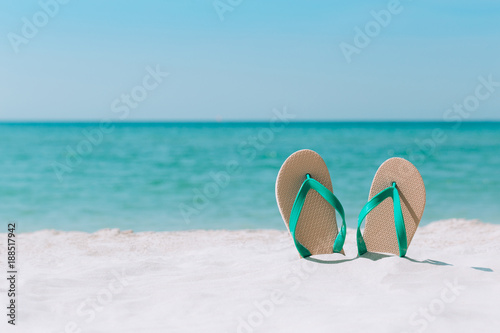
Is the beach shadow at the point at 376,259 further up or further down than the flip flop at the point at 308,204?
further down

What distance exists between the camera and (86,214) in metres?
6.40

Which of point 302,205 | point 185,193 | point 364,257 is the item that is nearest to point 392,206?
point 364,257

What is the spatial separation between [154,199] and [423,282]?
554 centimetres

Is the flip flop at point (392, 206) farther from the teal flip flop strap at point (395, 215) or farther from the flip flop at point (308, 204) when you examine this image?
the flip flop at point (308, 204)

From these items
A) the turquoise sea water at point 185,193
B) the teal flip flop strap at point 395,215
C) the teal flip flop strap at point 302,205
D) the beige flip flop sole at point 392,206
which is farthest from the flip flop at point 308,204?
the turquoise sea water at point 185,193

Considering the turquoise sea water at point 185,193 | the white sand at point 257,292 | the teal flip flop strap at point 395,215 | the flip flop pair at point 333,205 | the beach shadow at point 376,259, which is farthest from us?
the turquoise sea water at point 185,193

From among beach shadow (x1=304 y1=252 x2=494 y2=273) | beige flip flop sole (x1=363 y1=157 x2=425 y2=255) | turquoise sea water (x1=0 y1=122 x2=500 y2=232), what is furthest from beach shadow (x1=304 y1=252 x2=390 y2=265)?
turquoise sea water (x1=0 y1=122 x2=500 y2=232)

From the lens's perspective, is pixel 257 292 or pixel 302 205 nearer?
pixel 257 292

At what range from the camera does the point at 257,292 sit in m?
2.27

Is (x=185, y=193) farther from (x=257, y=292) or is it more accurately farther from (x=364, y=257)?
(x=257, y=292)

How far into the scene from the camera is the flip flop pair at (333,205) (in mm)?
2812

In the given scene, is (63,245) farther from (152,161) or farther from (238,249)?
(152,161)

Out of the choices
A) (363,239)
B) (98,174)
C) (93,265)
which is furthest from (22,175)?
(363,239)

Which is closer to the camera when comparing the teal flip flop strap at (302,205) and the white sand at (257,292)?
the white sand at (257,292)
